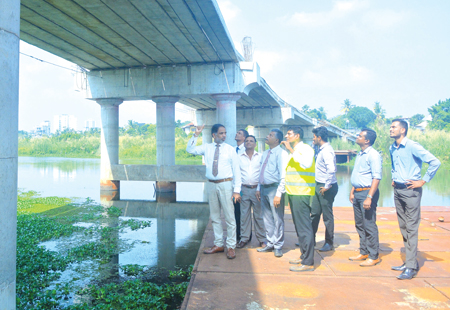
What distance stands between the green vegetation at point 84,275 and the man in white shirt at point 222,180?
835 mm

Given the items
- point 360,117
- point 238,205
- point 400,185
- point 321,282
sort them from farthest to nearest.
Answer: point 360,117 < point 238,205 < point 400,185 < point 321,282

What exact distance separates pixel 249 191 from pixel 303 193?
1327 mm

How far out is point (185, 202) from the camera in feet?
51.4

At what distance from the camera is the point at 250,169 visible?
6.13 m

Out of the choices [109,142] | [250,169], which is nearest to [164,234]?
[250,169]

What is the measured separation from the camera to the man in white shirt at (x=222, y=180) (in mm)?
5590

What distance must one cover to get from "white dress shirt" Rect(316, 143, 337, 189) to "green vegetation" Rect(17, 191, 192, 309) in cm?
243

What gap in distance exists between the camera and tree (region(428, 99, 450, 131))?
66.0 meters

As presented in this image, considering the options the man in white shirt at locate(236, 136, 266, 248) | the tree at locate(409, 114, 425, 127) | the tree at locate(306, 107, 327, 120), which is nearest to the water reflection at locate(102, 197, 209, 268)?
the man in white shirt at locate(236, 136, 266, 248)

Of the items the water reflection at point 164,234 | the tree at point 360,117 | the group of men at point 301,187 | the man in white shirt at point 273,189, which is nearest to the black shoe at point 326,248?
the group of men at point 301,187

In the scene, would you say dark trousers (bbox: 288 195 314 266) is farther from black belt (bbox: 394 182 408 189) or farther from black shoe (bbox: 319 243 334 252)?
black belt (bbox: 394 182 408 189)

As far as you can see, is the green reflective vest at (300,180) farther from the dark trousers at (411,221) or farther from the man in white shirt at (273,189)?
the dark trousers at (411,221)

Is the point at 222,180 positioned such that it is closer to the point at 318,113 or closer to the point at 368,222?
the point at 368,222

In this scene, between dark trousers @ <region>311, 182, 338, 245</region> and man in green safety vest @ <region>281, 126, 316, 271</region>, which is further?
dark trousers @ <region>311, 182, 338, 245</region>
